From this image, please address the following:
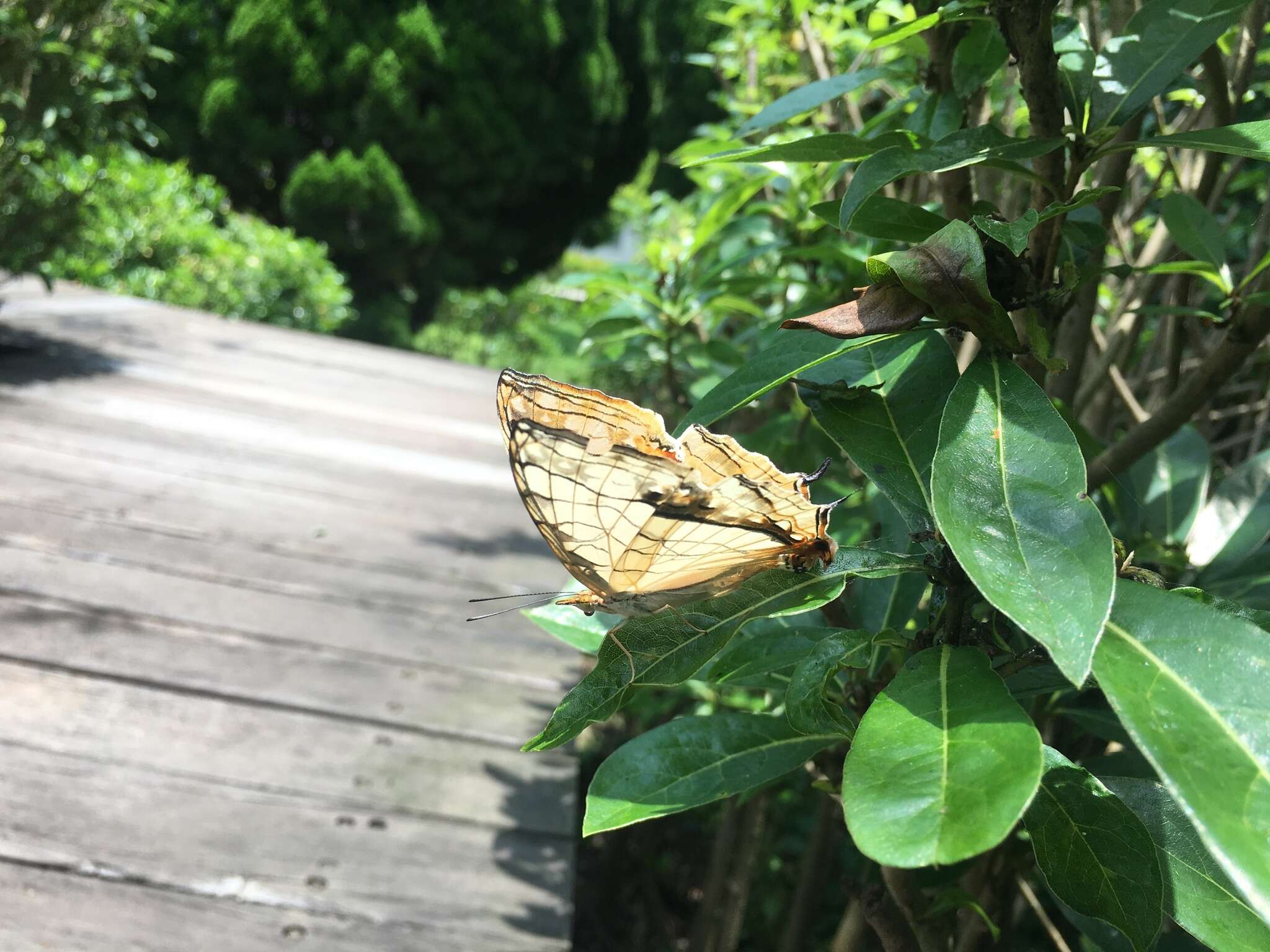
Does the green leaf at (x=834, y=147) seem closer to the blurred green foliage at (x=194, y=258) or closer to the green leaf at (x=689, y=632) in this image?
the green leaf at (x=689, y=632)

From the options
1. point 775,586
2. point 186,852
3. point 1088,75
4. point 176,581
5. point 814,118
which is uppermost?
point 1088,75

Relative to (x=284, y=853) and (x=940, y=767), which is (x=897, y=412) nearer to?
(x=940, y=767)

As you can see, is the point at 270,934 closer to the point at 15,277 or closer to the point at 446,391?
the point at 15,277

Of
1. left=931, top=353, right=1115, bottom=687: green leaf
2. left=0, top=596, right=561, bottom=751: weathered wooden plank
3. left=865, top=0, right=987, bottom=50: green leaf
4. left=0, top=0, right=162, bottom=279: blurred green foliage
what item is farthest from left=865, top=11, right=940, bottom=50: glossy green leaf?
left=0, top=0, right=162, bottom=279: blurred green foliage

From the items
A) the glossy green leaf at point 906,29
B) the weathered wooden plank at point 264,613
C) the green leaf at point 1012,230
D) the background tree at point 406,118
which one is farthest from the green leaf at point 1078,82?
the background tree at point 406,118

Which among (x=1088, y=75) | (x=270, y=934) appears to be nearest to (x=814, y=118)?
(x=1088, y=75)

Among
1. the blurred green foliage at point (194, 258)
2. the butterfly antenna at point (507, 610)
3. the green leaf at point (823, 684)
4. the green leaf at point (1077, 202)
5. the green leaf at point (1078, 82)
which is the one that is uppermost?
the green leaf at point (1078, 82)
